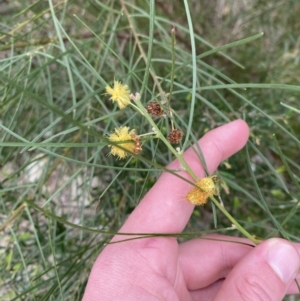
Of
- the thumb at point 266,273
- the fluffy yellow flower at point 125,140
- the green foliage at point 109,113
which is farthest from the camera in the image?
the green foliage at point 109,113

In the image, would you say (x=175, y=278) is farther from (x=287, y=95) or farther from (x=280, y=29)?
(x=280, y=29)

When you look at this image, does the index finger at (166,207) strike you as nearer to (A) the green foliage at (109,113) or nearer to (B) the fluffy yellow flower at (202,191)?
(A) the green foliage at (109,113)

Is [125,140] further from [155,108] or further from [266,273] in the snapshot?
[266,273]

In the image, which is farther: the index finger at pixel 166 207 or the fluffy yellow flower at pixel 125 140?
the index finger at pixel 166 207

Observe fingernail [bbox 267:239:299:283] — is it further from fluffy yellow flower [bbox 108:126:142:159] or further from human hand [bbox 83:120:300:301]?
fluffy yellow flower [bbox 108:126:142:159]

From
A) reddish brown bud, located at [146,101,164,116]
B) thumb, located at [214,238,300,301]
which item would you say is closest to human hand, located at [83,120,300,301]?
thumb, located at [214,238,300,301]

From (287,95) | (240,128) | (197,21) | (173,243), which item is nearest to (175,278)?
(173,243)

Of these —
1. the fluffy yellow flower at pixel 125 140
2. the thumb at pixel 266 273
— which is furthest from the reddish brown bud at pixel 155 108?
the thumb at pixel 266 273

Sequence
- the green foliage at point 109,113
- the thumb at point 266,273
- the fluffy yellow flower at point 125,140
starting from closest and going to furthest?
the fluffy yellow flower at point 125,140 < the thumb at point 266,273 < the green foliage at point 109,113
